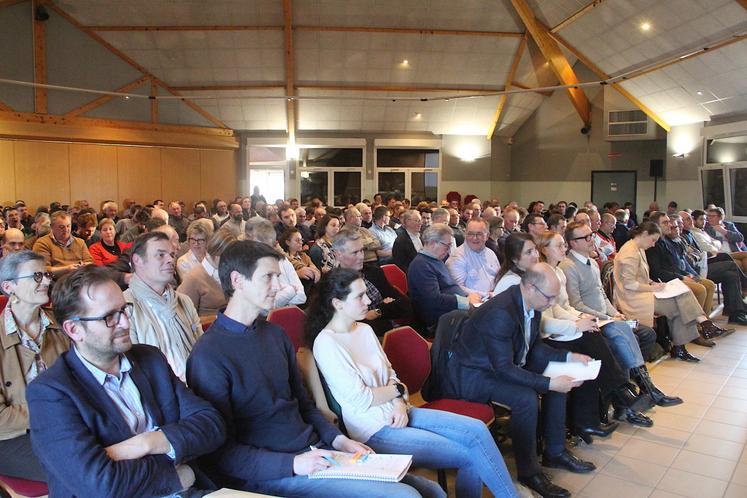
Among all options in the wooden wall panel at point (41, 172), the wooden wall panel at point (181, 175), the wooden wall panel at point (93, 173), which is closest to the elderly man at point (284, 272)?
the wooden wall panel at point (41, 172)

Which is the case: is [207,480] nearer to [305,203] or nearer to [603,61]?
[603,61]

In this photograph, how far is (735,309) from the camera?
705 centimetres

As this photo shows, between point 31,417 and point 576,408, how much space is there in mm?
3130

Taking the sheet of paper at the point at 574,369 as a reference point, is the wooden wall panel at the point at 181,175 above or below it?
above

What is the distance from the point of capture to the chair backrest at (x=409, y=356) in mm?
3125

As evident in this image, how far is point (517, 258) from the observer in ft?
12.8

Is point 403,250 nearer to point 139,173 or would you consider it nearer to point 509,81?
point 509,81

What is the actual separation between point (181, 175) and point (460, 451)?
13121mm

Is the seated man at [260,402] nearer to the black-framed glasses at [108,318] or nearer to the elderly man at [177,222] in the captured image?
the black-framed glasses at [108,318]

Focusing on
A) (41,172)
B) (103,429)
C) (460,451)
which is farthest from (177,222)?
(103,429)

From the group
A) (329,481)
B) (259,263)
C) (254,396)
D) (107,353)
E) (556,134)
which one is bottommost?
(329,481)

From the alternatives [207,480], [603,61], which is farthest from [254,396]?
[603,61]

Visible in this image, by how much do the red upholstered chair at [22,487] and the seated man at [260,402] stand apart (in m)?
0.69

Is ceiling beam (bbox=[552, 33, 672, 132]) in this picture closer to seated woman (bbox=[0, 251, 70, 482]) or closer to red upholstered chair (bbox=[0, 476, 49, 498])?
seated woman (bbox=[0, 251, 70, 482])
